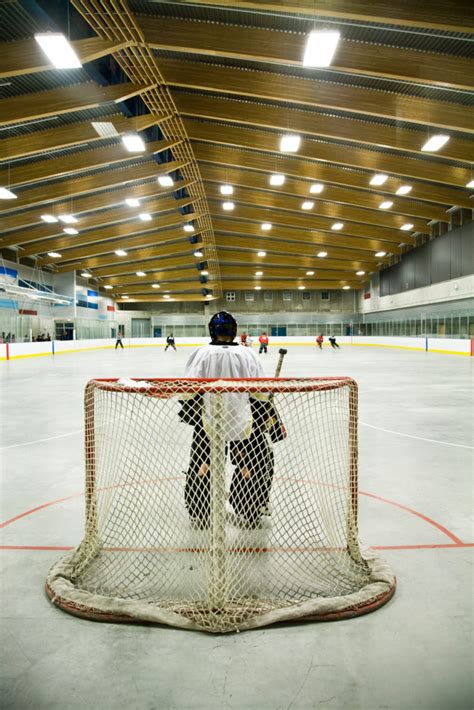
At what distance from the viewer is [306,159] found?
2000 cm

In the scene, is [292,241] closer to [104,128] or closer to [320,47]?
[104,128]

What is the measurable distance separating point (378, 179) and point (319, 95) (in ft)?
28.0

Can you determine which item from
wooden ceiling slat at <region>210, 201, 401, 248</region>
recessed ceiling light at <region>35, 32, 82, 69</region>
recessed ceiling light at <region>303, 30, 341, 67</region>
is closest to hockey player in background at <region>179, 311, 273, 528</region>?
recessed ceiling light at <region>303, 30, 341, 67</region>

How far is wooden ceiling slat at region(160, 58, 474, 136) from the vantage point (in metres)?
12.6

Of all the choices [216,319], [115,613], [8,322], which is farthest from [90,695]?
[8,322]

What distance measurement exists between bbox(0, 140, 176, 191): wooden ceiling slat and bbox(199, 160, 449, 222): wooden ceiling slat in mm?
4652

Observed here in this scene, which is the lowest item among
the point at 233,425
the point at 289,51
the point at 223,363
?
the point at 233,425

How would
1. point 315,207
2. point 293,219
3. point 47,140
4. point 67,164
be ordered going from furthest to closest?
point 293,219 < point 315,207 < point 67,164 < point 47,140

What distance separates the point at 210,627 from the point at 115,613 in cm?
54

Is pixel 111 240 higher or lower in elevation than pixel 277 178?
higher

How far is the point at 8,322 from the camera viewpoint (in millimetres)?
27172

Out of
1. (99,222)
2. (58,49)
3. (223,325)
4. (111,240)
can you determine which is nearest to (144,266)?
(111,240)

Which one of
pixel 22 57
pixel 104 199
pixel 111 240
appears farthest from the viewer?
pixel 111 240

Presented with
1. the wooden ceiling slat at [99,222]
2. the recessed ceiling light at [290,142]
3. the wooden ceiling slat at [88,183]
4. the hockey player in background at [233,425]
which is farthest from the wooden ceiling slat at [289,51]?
the wooden ceiling slat at [99,222]
